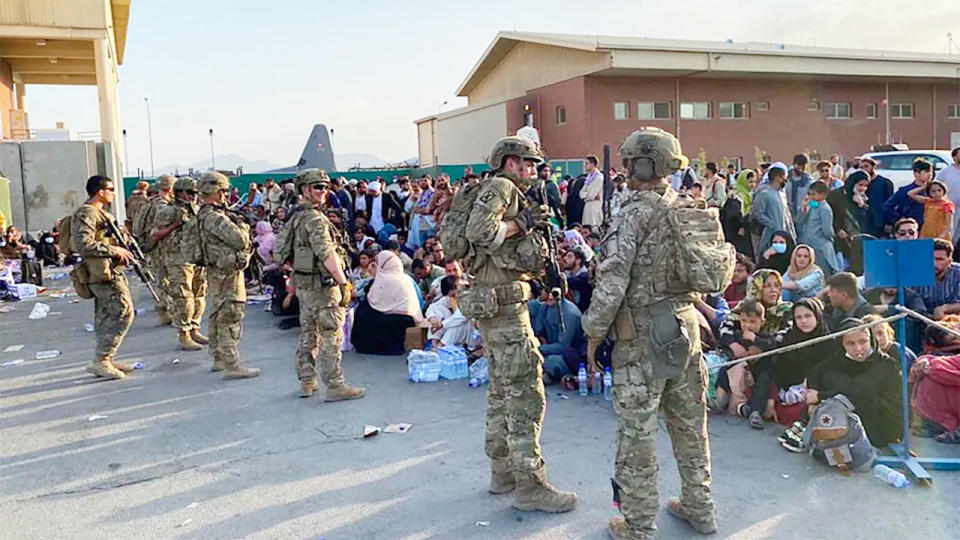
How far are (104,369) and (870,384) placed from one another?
653cm

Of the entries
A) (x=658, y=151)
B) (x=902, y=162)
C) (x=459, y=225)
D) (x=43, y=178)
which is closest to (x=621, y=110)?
(x=902, y=162)

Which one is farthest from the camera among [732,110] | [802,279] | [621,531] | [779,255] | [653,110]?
[732,110]

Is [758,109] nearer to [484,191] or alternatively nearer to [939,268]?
[939,268]

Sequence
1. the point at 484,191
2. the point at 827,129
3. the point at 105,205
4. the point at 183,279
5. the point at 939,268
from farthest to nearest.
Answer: the point at 827,129
the point at 183,279
the point at 105,205
the point at 939,268
the point at 484,191

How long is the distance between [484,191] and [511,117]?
90.7ft

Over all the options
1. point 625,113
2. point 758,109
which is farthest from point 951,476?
point 758,109

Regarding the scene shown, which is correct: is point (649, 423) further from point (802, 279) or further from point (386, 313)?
point (386, 313)

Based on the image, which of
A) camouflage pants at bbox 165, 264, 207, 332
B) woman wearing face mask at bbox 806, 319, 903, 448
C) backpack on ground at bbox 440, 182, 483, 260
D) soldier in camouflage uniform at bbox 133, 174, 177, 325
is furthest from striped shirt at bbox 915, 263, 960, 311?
soldier in camouflage uniform at bbox 133, 174, 177, 325

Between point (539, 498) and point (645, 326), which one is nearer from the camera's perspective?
point (645, 326)

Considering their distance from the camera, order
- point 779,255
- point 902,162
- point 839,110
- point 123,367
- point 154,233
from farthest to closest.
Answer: point 839,110, point 902,162, point 154,233, point 779,255, point 123,367

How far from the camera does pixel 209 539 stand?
12.8 ft

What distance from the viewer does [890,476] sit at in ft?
14.1

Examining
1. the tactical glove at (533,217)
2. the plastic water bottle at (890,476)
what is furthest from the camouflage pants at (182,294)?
the plastic water bottle at (890,476)

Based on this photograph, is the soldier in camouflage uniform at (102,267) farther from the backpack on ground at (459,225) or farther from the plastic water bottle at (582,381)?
the plastic water bottle at (582,381)
